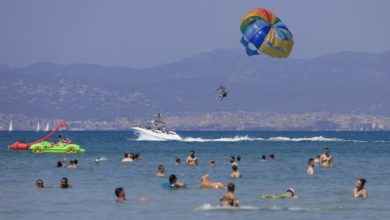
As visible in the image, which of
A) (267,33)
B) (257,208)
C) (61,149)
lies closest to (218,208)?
(257,208)

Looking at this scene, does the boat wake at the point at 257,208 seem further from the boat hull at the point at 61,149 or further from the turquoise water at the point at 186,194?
the boat hull at the point at 61,149

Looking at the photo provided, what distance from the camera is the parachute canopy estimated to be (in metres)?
55.6

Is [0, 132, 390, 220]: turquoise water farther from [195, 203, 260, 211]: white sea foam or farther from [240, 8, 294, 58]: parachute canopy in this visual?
[240, 8, 294, 58]: parachute canopy

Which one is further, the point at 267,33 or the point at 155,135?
the point at 155,135

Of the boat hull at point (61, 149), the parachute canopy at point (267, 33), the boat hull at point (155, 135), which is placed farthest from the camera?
the boat hull at point (155, 135)

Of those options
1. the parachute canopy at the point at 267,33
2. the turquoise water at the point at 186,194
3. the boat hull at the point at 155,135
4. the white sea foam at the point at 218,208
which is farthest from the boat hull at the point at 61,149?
the boat hull at the point at 155,135

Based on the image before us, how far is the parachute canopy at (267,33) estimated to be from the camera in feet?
182

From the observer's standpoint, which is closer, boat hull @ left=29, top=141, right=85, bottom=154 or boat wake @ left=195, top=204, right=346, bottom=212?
boat wake @ left=195, top=204, right=346, bottom=212

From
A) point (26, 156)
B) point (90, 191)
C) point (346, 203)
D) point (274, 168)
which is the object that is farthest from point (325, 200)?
point (26, 156)

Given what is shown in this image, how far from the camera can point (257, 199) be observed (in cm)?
3472

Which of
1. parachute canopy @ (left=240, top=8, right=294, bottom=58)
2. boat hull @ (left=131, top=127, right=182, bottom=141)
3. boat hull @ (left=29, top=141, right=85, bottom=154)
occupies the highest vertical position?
parachute canopy @ (left=240, top=8, right=294, bottom=58)

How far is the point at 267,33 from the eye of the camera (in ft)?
183

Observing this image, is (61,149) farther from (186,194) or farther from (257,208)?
(257,208)

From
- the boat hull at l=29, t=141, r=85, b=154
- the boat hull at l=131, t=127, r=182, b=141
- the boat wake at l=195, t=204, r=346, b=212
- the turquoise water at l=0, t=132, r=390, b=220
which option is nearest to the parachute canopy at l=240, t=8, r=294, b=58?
the turquoise water at l=0, t=132, r=390, b=220
